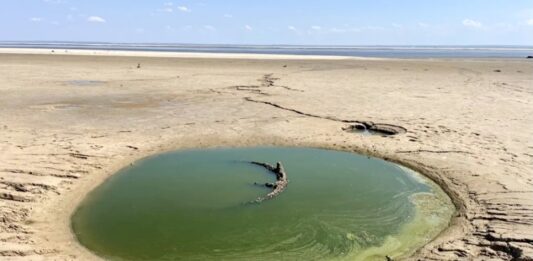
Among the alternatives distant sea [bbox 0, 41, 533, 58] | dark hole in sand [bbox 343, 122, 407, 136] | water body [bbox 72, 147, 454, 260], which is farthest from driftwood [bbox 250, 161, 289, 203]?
distant sea [bbox 0, 41, 533, 58]

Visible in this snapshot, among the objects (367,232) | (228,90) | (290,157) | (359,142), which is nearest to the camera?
(367,232)

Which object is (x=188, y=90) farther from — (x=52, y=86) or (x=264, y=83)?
(x=52, y=86)

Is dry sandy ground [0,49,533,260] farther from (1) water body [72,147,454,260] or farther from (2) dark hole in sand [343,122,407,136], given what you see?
(1) water body [72,147,454,260]

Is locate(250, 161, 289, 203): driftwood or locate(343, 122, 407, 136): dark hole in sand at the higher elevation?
locate(343, 122, 407, 136): dark hole in sand

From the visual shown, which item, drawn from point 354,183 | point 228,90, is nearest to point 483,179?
point 354,183

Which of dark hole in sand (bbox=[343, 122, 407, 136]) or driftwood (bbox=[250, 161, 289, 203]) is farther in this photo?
dark hole in sand (bbox=[343, 122, 407, 136])

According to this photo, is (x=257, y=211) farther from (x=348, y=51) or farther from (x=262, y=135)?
(x=348, y=51)
